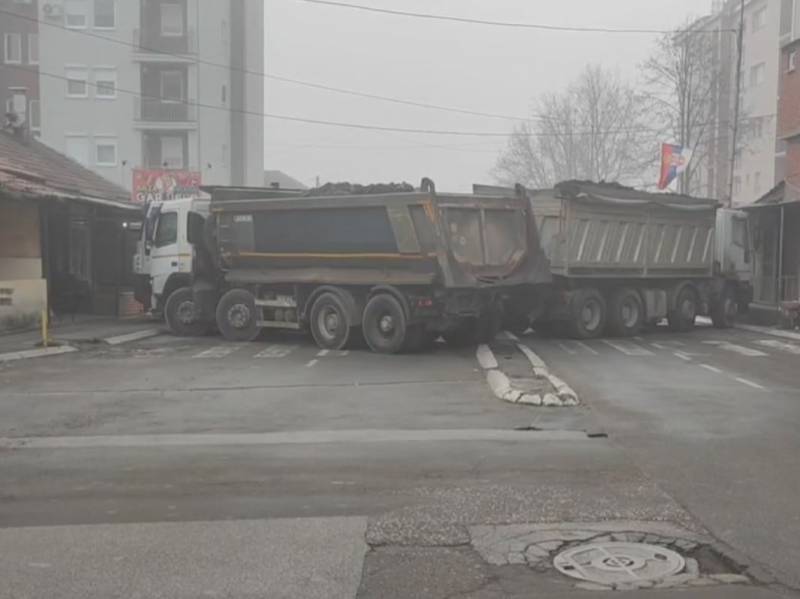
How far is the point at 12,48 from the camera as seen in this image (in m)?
49.0

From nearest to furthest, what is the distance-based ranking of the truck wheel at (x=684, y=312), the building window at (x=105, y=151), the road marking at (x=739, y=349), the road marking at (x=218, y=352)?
1. the road marking at (x=218, y=352)
2. the road marking at (x=739, y=349)
3. the truck wheel at (x=684, y=312)
4. the building window at (x=105, y=151)

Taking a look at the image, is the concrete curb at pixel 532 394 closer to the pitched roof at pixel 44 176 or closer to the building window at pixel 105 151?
the pitched roof at pixel 44 176

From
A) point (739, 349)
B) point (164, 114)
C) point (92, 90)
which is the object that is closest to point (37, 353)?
point (739, 349)

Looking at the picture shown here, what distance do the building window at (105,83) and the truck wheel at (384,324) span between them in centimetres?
3611

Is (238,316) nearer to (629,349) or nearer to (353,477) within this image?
(629,349)

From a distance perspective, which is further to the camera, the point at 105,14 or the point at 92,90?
the point at 92,90

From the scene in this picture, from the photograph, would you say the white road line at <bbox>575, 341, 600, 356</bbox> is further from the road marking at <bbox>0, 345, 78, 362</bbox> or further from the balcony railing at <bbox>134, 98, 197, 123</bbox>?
the balcony railing at <bbox>134, 98, 197, 123</bbox>

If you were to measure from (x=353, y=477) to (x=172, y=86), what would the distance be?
44478 mm

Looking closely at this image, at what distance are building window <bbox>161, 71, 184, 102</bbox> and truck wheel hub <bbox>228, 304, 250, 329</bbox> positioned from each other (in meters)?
32.6

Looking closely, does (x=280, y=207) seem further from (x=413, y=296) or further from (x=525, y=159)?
(x=525, y=159)

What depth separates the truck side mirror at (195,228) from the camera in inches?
722

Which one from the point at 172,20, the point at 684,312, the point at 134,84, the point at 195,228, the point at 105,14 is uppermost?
the point at 105,14

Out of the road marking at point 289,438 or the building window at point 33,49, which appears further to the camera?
the building window at point 33,49

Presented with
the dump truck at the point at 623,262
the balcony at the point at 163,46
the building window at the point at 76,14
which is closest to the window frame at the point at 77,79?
the building window at the point at 76,14
